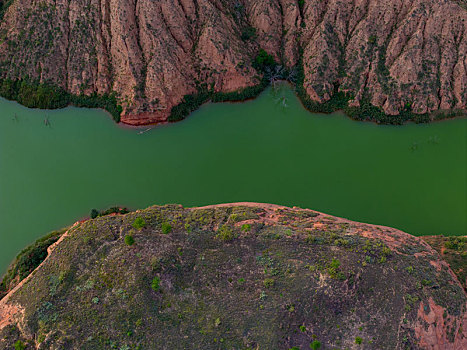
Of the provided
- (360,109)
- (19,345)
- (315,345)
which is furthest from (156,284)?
(360,109)

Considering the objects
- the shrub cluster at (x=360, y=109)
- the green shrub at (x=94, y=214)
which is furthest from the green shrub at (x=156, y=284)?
the shrub cluster at (x=360, y=109)

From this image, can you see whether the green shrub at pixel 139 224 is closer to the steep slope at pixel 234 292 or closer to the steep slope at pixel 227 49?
the steep slope at pixel 234 292

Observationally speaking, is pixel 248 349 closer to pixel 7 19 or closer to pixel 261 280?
pixel 261 280

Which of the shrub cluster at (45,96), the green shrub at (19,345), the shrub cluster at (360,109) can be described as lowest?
the green shrub at (19,345)

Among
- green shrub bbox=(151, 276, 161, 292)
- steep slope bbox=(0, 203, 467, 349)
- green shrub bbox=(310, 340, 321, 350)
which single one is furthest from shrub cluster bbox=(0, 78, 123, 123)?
green shrub bbox=(310, 340, 321, 350)

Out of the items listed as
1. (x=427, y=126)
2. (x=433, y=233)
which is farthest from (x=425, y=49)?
(x=433, y=233)

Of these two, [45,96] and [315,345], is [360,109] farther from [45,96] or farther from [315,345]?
[45,96]

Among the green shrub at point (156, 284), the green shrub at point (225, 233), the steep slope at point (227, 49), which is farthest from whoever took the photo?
the steep slope at point (227, 49)
